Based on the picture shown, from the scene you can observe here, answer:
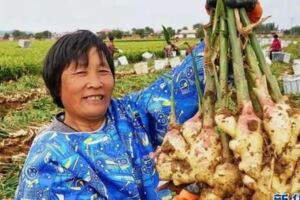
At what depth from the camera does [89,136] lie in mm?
1754

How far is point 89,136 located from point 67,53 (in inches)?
11.2

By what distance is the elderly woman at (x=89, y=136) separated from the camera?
5.50 feet

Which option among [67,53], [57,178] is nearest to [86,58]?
[67,53]

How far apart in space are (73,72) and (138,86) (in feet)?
37.0

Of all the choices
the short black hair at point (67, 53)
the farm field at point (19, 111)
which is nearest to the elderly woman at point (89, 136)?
the short black hair at point (67, 53)

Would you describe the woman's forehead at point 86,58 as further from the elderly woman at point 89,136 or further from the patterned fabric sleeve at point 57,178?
the patterned fabric sleeve at point 57,178

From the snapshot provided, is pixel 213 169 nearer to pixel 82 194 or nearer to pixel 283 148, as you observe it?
pixel 283 148

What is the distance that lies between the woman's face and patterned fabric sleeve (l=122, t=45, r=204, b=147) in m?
0.20

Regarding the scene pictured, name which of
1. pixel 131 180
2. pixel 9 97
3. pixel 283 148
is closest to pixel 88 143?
pixel 131 180

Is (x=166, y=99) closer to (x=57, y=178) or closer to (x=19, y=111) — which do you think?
(x=57, y=178)

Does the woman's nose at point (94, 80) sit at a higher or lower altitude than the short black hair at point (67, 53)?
lower

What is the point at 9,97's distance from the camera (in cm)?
1117

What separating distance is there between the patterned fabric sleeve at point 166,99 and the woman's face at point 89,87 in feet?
0.65

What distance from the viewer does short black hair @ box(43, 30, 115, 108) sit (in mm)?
1721
